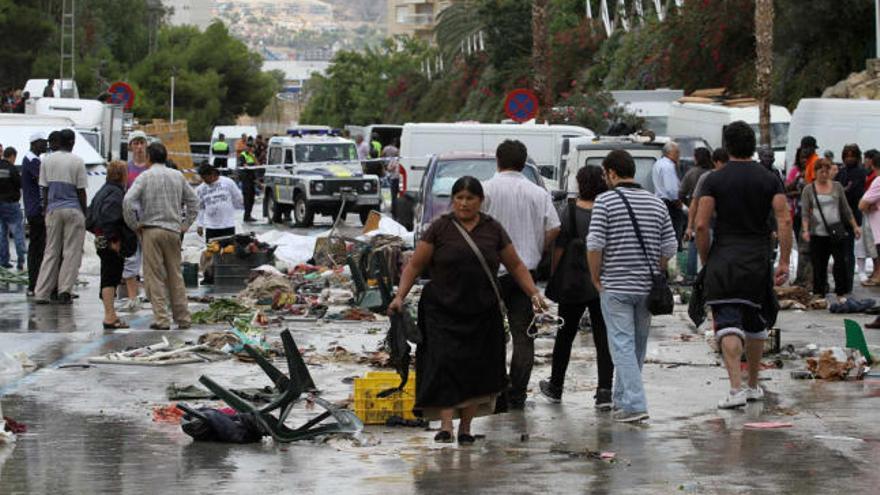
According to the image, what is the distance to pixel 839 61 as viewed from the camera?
42156 mm

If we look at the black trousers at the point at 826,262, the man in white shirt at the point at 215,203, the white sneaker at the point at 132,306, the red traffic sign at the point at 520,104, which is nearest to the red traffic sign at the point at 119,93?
the red traffic sign at the point at 520,104

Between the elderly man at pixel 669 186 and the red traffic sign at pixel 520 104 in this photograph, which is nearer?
the elderly man at pixel 669 186

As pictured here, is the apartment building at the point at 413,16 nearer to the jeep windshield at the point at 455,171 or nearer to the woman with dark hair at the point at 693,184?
the jeep windshield at the point at 455,171

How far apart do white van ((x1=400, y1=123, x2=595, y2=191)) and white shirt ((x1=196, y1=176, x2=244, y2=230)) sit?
21.0 ft

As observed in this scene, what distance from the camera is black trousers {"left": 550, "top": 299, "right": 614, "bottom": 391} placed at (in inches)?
457

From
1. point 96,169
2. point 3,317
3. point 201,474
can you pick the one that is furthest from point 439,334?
point 96,169

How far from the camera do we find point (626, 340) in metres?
10.9

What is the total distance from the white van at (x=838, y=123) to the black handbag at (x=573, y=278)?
1546 centimetres

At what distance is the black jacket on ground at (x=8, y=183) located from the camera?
23094 millimetres

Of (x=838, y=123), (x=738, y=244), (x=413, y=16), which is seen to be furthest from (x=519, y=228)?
(x=413, y=16)

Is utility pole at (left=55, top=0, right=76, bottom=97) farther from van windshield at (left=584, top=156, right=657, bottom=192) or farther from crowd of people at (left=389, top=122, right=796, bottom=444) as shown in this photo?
crowd of people at (left=389, top=122, right=796, bottom=444)

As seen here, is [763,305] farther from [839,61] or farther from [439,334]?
[839,61]

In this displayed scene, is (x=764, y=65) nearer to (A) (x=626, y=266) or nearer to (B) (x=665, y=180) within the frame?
(B) (x=665, y=180)

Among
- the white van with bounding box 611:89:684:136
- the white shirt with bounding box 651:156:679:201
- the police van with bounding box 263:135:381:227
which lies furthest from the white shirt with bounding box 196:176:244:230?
the white van with bounding box 611:89:684:136
